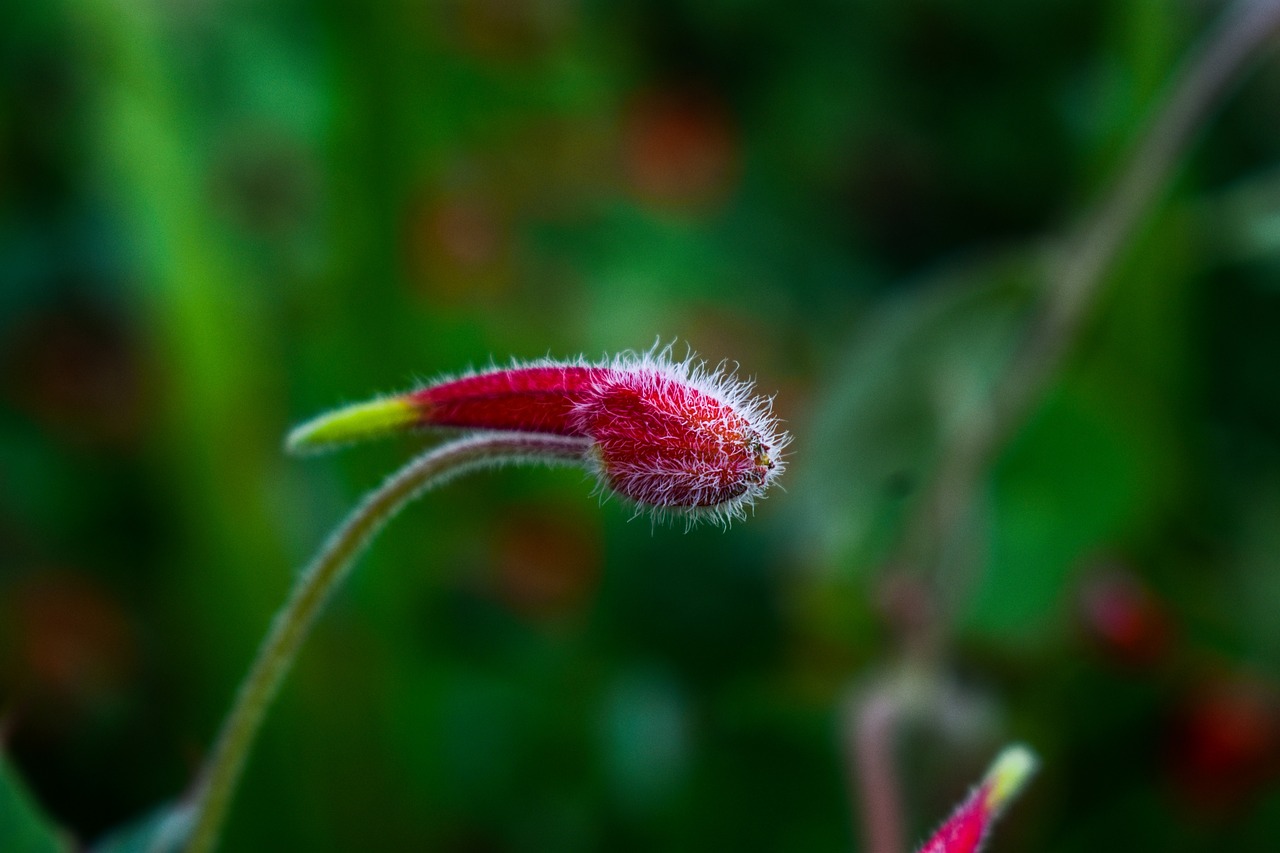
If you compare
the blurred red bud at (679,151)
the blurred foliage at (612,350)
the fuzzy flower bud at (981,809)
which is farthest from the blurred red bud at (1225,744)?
the blurred red bud at (679,151)

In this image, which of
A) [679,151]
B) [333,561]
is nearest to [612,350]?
[679,151]

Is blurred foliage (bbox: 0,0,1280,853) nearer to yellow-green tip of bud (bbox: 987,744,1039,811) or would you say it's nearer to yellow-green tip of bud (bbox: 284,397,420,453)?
yellow-green tip of bud (bbox: 987,744,1039,811)

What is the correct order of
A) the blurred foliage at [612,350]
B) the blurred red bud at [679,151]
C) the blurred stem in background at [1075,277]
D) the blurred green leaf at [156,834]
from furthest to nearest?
the blurred red bud at [679,151] → the blurred foliage at [612,350] → the blurred stem in background at [1075,277] → the blurred green leaf at [156,834]

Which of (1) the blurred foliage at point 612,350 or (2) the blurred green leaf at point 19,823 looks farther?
(1) the blurred foliage at point 612,350

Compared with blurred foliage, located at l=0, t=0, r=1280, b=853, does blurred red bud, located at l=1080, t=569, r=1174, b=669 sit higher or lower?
lower

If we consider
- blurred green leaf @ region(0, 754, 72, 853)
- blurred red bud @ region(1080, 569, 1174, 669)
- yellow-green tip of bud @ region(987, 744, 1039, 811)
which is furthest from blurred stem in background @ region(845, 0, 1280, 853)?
blurred green leaf @ region(0, 754, 72, 853)

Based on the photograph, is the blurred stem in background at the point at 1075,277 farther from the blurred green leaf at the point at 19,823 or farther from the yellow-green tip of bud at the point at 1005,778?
the blurred green leaf at the point at 19,823
